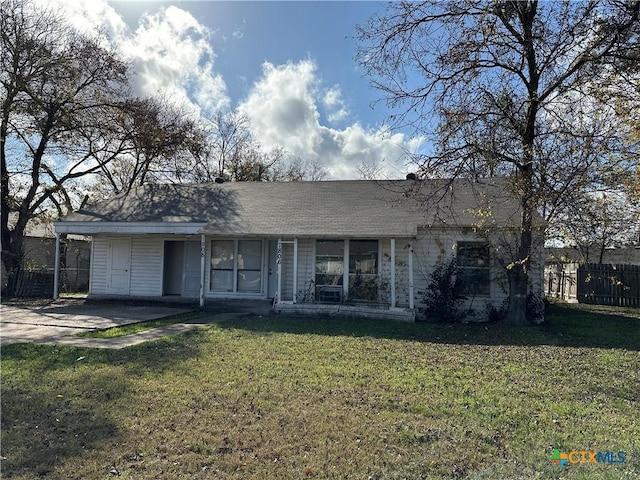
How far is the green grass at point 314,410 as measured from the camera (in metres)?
3.67

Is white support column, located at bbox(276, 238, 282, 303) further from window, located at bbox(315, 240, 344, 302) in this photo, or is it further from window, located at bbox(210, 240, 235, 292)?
window, located at bbox(210, 240, 235, 292)

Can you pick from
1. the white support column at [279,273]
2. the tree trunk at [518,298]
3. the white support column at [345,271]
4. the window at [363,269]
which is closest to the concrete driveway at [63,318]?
the white support column at [279,273]

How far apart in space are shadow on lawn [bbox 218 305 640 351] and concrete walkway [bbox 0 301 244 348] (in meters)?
1.78

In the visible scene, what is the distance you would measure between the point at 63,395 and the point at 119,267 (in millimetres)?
12010

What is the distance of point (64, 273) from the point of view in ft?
72.9

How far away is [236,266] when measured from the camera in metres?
15.3

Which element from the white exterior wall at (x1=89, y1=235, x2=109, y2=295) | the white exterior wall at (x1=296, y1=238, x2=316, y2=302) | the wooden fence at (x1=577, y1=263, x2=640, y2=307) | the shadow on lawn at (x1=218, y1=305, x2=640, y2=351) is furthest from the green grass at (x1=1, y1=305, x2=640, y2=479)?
the wooden fence at (x1=577, y1=263, x2=640, y2=307)

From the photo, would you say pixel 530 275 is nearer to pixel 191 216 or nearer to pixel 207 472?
pixel 191 216

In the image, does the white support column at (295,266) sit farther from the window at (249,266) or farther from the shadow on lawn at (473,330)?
the window at (249,266)

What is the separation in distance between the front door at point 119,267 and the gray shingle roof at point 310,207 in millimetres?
1190

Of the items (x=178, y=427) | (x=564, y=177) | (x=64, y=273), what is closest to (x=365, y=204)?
(x=564, y=177)

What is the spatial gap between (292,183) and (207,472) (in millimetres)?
15885

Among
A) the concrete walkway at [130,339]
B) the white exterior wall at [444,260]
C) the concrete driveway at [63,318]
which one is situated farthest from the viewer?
the white exterior wall at [444,260]

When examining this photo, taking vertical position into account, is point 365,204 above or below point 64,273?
above
